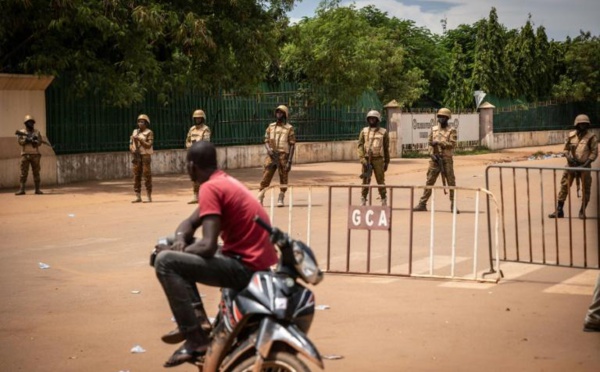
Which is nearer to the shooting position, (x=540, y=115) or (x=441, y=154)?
(x=441, y=154)

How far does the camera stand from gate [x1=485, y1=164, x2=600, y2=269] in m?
11.4

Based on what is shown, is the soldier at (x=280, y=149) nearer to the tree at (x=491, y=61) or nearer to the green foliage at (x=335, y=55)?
the green foliage at (x=335, y=55)

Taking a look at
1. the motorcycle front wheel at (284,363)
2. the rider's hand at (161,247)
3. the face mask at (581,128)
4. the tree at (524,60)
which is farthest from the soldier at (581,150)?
the tree at (524,60)

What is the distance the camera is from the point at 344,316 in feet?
28.9

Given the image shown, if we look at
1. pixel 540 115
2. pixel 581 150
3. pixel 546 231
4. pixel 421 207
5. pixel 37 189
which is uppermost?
pixel 540 115

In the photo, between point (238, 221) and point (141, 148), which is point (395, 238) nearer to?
point (141, 148)

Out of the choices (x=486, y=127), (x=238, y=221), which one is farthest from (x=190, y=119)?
(x=238, y=221)

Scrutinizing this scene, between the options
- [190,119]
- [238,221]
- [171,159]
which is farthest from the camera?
[190,119]

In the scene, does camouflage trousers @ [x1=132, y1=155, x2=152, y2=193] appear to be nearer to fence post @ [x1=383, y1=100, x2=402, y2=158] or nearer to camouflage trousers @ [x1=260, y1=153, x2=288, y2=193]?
camouflage trousers @ [x1=260, y1=153, x2=288, y2=193]

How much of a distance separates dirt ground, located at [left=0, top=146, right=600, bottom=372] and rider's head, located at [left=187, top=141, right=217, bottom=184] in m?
1.68

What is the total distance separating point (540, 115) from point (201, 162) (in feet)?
170

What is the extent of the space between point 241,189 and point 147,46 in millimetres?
20223

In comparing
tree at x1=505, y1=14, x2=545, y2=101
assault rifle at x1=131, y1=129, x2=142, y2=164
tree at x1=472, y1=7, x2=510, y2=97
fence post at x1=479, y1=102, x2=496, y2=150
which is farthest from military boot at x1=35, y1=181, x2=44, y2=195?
tree at x1=505, y1=14, x2=545, y2=101

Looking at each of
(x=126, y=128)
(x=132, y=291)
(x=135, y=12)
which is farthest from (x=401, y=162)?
(x=132, y=291)
